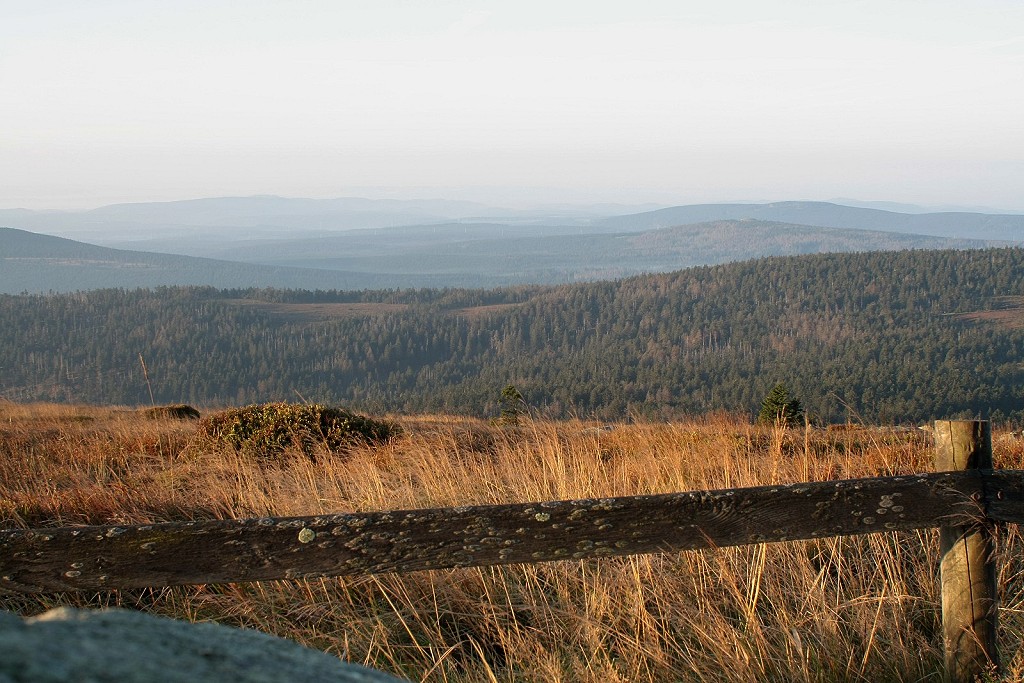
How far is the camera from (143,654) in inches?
41.6

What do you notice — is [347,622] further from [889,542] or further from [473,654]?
[889,542]

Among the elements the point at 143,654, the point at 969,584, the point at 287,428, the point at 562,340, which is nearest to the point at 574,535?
the point at 969,584

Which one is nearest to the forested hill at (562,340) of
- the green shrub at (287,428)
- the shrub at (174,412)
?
the shrub at (174,412)

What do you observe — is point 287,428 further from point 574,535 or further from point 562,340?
point 562,340

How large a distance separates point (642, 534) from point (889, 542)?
82.6 inches

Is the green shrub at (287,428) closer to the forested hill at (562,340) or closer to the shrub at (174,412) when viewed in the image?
the shrub at (174,412)

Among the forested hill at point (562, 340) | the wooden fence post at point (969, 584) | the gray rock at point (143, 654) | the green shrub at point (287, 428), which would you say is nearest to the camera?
the gray rock at point (143, 654)

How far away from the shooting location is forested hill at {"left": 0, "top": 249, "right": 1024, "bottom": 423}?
5064 inches

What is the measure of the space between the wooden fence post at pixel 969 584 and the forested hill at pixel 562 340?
362ft

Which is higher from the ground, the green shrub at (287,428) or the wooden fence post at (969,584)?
the wooden fence post at (969,584)

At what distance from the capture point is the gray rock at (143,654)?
0.92m

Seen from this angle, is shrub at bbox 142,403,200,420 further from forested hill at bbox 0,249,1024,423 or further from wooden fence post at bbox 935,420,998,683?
forested hill at bbox 0,249,1024,423

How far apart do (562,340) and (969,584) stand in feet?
607

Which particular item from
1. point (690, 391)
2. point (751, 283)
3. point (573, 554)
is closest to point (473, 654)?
point (573, 554)
